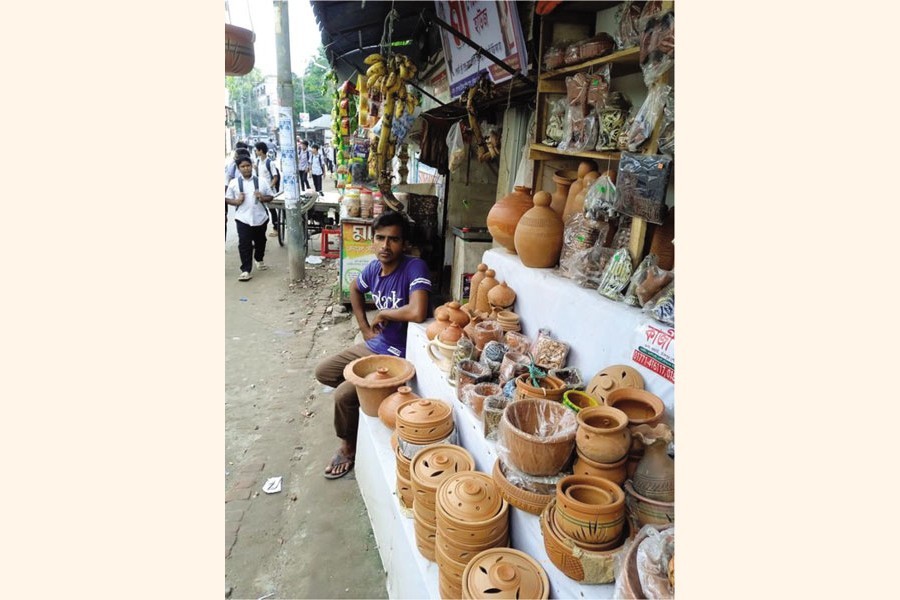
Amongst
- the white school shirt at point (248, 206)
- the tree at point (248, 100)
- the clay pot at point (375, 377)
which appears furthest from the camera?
the tree at point (248, 100)

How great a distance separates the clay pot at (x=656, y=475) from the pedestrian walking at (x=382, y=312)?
219 centimetres

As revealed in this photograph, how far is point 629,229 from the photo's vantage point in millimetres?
2600

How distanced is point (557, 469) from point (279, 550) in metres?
2.03

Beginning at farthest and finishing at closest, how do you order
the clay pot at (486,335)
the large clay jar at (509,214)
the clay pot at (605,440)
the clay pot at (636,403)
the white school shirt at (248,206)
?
the white school shirt at (248,206) → the large clay jar at (509,214) → the clay pot at (486,335) → the clay pot at (636,403) → the clay pot at (605,440)

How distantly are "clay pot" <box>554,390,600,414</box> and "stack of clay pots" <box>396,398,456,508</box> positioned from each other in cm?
66

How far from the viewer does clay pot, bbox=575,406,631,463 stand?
5.04 feet

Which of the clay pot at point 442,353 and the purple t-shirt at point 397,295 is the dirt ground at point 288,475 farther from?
the clay pot at point 442,353

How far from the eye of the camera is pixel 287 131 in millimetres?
7746

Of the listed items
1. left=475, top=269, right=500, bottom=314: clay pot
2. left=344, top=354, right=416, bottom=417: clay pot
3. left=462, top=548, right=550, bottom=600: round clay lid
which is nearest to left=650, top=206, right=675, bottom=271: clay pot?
left=475, top=269, right=500, bottom=314: clay pot

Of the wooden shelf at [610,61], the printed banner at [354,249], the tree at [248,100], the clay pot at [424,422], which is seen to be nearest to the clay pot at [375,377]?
the clay pot at [424,422]

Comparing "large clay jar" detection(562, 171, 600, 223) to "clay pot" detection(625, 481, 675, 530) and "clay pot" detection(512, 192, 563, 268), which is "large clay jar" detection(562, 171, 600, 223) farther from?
"clay pot" detection(625, 481, 675, 530)

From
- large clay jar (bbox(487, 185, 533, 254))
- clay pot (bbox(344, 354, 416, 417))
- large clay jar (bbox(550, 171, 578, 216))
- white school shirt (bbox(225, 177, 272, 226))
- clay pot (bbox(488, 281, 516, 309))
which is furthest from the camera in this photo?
white school shirt (bbox(225, 177, 272, 226))

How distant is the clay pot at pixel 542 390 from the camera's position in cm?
198

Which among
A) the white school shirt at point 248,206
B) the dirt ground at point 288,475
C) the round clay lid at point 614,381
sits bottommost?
the dirt ground at point 288,475
